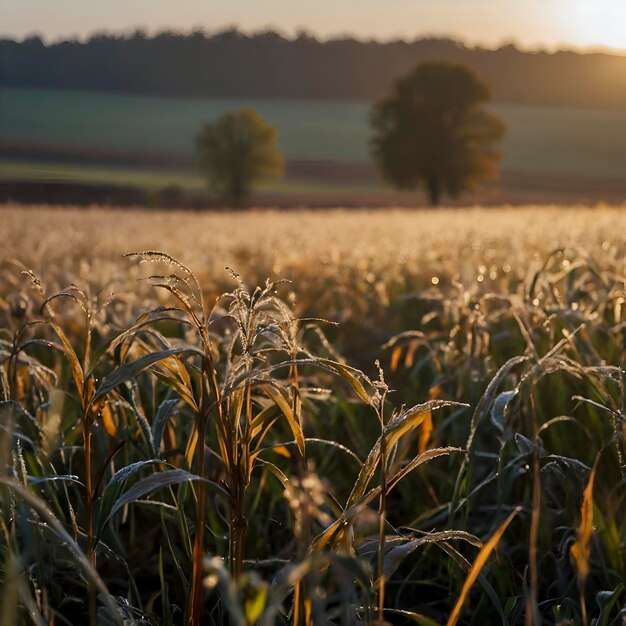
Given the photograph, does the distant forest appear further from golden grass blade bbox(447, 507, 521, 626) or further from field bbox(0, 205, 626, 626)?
golden grass blade bbox(447, 507, 521, 626)

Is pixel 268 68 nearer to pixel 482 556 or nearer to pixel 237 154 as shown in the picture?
pixel 237 154

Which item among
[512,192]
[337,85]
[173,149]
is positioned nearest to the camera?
[512,192]

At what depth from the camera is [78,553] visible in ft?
3.17

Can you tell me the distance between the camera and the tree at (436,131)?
4691 centimetres

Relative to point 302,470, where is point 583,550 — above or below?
below

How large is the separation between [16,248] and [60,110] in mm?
77969

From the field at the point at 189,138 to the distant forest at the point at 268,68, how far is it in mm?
8024

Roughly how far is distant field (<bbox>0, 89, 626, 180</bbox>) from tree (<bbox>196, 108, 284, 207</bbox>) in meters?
13.6

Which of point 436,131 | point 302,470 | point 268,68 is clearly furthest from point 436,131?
point 268,68

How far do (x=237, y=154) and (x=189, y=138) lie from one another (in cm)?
2014

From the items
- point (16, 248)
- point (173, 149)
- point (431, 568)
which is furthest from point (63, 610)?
point (173, 149)

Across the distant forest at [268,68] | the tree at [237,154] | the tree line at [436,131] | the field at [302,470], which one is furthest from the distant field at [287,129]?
the field at [302,470]

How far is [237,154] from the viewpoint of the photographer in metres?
55.1

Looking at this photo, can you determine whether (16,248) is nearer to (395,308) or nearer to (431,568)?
(395,308)
